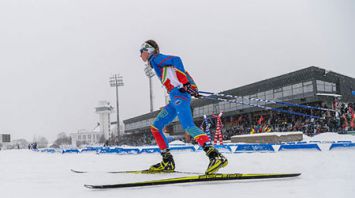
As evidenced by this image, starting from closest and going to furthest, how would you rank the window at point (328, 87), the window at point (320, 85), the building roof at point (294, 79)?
the window at point (320, 85)
the building roof at point (294, 79)
the window at point (328, 87)

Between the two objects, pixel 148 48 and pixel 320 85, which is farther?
pixel 320 85

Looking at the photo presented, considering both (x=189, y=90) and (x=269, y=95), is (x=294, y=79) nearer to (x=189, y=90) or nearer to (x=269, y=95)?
(x=269, y=95)

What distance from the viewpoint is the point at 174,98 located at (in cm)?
437

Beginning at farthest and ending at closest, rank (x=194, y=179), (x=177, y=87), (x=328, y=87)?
(x=328, y=87), (x=177, y=87), (x=194, y=179)

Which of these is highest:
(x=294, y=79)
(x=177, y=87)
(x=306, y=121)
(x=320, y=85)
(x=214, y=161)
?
(x=294, y=79)

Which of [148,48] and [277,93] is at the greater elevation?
[277,93]

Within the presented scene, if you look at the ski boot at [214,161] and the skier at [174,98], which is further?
the skier at [174,98]

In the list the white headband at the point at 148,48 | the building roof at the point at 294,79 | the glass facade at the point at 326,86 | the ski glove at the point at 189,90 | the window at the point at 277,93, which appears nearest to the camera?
the ski glove at the point at 189,90

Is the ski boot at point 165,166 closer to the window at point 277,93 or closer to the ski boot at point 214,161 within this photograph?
the ski boot at point 214,161

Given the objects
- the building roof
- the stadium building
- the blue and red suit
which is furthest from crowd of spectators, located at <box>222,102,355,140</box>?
the blue and red suit

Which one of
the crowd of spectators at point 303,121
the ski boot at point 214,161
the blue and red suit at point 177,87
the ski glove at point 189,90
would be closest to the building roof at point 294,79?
the crowd of spectators at point 303,121

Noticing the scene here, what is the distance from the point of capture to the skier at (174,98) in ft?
13.6

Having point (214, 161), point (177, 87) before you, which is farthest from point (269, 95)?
point (214, 161)

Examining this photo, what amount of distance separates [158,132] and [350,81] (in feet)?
117
